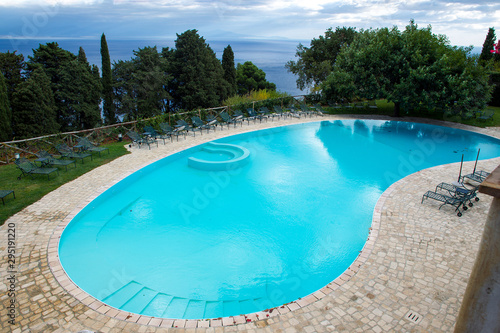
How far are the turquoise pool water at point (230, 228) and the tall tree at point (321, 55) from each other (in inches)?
772

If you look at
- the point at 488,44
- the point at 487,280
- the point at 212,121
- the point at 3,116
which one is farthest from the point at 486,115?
the point at 3,116

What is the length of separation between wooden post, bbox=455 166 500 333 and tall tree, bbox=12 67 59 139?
2551 cm

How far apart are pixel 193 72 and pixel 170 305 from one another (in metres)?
23.9

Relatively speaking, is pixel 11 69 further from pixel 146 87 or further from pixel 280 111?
pixel 280 111

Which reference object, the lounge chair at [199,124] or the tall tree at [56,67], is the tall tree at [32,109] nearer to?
the tall tree at [56,67]

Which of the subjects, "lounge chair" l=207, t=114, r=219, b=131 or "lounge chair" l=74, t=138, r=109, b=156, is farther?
"lounge chair" l=207, t=114, r=219, b=131

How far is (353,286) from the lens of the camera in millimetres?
5715

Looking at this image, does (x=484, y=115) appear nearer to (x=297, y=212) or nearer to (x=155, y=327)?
(x=297, y=212)

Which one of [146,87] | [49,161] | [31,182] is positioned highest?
[146,87]

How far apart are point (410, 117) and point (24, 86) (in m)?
26.7

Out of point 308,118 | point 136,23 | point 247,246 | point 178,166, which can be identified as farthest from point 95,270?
point 136,23

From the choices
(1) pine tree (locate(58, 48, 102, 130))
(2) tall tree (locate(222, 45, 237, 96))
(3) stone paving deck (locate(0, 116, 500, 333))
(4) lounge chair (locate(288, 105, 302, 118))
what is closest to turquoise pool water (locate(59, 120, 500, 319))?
(3) stone paving deck (locate(0, 116, 500, 333))

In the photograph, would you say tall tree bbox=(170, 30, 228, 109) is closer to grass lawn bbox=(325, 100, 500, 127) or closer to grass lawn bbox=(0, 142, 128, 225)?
grass lawn bbox=(325, 100, 500, 127)

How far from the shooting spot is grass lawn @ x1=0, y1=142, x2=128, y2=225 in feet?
28.5
